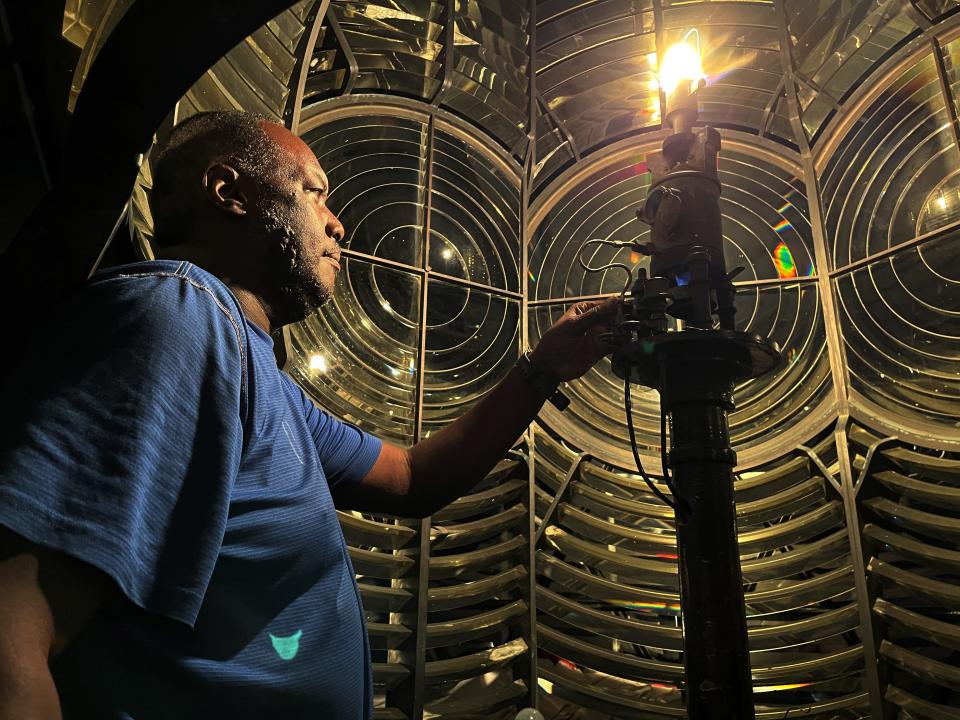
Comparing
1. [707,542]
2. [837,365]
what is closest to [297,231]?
[707,542]

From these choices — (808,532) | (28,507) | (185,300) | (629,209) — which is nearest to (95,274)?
(185,300)

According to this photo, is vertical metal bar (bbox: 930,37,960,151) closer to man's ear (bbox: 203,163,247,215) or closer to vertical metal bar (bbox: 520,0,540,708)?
vertical metal bar (bbox: 520,0,540,708)

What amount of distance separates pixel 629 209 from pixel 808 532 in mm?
1245

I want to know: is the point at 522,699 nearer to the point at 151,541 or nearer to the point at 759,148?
the point at 151,541

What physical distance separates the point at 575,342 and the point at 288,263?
59 cm

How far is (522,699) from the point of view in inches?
82.0

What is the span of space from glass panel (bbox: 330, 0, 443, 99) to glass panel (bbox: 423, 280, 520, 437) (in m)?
0.67

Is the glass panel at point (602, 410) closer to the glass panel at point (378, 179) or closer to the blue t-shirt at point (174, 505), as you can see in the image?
the glass panel at point (378, 179)

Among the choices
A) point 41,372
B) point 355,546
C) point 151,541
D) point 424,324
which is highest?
point 424,324

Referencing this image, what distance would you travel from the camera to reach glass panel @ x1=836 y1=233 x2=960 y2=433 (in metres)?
2.11

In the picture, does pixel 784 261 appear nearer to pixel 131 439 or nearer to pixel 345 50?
pixel 345 50

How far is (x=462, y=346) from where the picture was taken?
2473 millimetres

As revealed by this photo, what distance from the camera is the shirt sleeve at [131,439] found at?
19.4 inches

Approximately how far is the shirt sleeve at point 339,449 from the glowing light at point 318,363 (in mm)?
1113
